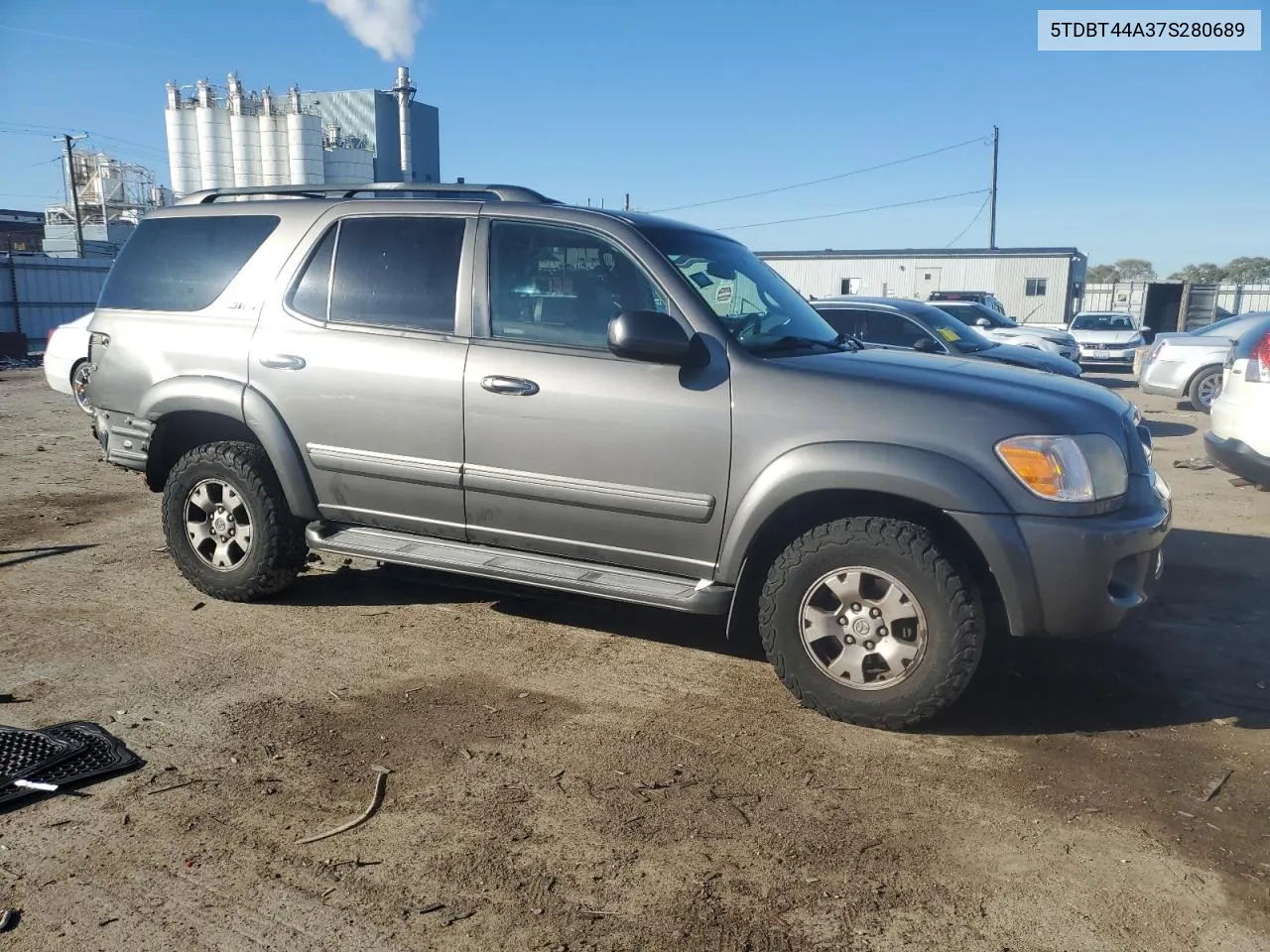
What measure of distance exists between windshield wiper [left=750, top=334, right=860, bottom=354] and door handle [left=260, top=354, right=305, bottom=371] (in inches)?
Answer: 86.7

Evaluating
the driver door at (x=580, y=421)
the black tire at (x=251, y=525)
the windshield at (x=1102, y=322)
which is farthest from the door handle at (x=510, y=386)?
the windshield at (x=1102, y=322)

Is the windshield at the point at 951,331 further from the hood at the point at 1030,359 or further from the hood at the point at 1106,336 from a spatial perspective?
the hood at the point at 1106,336

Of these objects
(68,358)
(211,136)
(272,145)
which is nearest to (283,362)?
(68,358)

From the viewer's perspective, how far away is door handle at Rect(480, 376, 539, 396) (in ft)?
14.1

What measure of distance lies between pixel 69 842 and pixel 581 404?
236cm

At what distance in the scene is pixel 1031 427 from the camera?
12.0 ft

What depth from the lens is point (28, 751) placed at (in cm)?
351

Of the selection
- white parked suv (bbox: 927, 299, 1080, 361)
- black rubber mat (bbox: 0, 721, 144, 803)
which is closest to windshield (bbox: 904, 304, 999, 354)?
white parked suv (bbox: 927, 299, 1080, 361)

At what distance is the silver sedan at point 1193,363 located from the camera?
47.0 ft

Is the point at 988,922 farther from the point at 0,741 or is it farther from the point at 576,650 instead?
the point at 0,741

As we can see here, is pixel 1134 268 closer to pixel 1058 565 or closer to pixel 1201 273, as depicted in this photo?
pixel 1201 273

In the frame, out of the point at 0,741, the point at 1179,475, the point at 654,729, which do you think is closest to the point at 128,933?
the point at 0,741

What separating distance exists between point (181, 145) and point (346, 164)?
26.5ft

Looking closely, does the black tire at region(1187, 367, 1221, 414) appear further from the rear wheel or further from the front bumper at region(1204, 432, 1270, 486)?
the rear wheel
